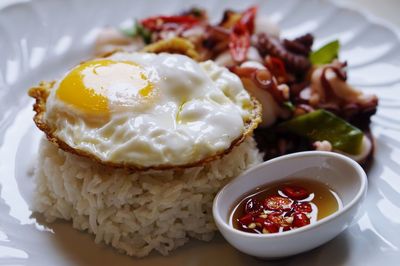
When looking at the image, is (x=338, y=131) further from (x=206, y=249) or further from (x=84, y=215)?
(x=84, y=215)

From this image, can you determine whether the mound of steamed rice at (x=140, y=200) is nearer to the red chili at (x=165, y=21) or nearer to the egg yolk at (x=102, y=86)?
the egg yolk at (x=102, y=86)

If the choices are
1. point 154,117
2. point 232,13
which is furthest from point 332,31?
point 154,117

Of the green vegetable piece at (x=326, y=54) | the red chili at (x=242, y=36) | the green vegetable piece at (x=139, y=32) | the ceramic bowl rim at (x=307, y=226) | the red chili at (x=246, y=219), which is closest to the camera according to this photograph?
the ceramic bowl rim at (x=307, y=226)

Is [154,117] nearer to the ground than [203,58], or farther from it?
farther from it

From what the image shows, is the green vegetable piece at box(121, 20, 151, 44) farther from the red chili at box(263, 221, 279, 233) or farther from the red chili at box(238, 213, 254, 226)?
the red chili at box(263, 221, 279, 233)

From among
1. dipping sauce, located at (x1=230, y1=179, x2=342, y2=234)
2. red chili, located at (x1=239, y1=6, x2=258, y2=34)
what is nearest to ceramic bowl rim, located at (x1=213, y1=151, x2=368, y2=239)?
dipping sauce, located at (x1=230, y1=179, x2=342, y2=234)

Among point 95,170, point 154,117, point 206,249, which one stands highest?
point 154,117

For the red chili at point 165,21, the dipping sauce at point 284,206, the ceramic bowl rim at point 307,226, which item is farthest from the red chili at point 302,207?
the red chili at point 165,21
